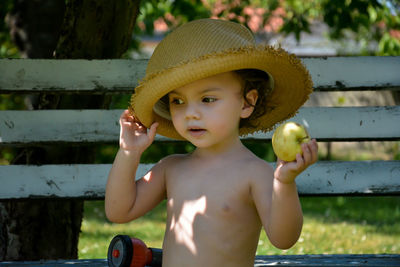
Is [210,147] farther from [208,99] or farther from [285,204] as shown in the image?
[285,204]

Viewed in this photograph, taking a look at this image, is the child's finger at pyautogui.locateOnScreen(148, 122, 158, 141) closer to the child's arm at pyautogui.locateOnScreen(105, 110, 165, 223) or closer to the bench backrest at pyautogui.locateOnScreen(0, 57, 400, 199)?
the child's arm at pyautogui.locateOnScreen(105, 110, 165, 223)

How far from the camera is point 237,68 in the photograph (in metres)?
2.13

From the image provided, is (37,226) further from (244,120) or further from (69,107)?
(244,120)

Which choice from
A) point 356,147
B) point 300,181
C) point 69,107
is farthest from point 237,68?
point 356,147

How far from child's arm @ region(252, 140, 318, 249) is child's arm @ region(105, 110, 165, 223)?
1.69 ft

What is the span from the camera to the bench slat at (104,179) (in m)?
3.15

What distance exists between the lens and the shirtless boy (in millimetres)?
2148

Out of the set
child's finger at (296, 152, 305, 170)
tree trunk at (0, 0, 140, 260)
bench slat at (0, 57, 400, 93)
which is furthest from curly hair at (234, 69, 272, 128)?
tree trunk at (0, 0, 140, 260)

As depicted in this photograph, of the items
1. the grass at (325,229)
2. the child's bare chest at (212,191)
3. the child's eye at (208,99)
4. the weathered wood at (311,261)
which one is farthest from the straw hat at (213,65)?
the grass at (325,229)

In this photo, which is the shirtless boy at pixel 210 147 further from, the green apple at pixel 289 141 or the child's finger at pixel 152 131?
the green apple at pixel 289 141

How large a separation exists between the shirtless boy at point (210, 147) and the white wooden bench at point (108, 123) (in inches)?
32.9

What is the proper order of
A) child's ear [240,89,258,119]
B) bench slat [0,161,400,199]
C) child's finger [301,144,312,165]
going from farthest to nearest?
bench slat [0,161,400,199] < child's ear [240,89,258,119] < child's finger [301,144,312,165]

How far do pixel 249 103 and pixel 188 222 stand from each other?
1.62 feet

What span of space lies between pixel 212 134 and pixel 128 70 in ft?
3.81
